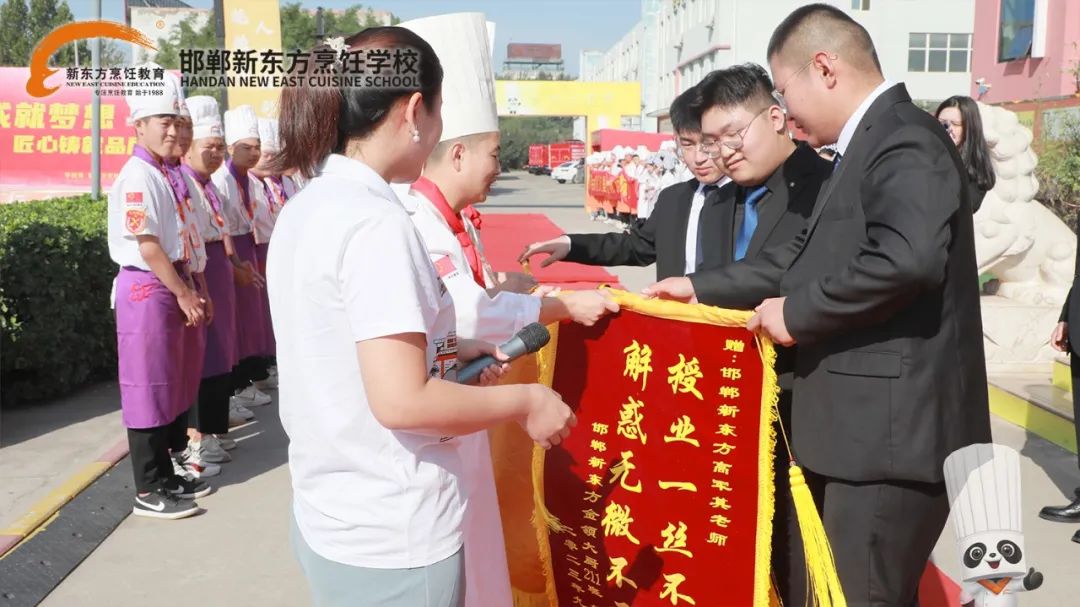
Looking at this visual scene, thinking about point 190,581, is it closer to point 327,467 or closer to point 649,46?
point 327,467

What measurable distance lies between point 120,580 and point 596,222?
67.2 feet

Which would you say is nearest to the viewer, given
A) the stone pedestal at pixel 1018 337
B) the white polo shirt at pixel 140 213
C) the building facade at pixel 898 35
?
the white polo shirt at pixel 140 213

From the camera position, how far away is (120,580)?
3766mm

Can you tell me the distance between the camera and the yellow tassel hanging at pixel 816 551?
2273 mm

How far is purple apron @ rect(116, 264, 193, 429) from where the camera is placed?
14.2 ft

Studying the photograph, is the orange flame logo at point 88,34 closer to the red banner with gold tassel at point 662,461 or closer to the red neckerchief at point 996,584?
the red banner with gold tassel at point 662,461

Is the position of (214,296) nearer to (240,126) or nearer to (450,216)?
(240,126)

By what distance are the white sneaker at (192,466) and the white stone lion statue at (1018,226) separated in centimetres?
533

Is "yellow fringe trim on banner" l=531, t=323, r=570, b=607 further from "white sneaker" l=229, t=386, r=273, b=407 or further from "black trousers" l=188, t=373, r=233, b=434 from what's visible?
"white sneaker" l=229, t=386, r=273, b=407

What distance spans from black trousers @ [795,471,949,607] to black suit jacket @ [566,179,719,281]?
116 cm

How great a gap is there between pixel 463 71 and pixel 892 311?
4.28 ft

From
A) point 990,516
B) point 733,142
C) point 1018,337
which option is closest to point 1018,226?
point 1018,337

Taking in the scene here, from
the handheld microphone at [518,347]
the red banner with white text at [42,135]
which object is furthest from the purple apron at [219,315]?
the red banner with white text at [42,135]

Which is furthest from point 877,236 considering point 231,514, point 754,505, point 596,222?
point 596,222
